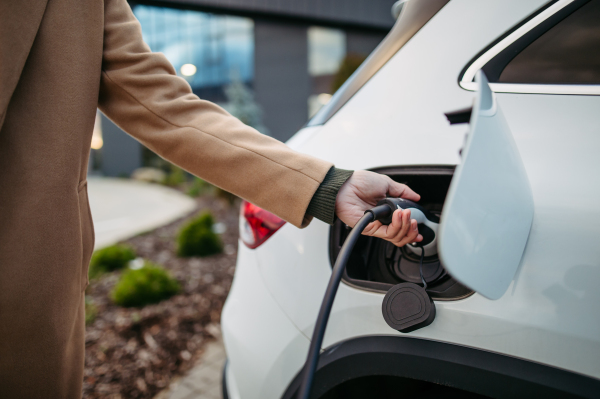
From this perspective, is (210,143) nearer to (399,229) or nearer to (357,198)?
(357,198)

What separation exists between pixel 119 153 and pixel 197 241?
37.7ft

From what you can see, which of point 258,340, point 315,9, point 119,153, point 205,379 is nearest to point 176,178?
point 119,153

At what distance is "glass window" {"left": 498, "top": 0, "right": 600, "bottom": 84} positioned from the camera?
95 cm

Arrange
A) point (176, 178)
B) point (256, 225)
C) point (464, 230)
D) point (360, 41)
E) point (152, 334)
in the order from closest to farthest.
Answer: point (464, 230) → point (256, 225) → point (152, 334) → point (176, 178) → point (360, 41)

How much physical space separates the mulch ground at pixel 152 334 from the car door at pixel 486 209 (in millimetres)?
2104

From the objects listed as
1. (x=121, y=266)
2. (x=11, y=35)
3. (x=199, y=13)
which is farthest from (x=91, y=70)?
(x=199, y=13)

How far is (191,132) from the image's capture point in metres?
1.03

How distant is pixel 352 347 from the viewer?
1.04m

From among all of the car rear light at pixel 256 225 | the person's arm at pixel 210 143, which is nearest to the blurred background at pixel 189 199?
A: the car rear light at pixel 256 225

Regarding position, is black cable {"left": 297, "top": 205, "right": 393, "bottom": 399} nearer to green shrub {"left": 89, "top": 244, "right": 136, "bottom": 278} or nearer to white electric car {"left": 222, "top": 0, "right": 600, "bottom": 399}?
white electric car {"left": 222, "top": 0, "right": 600, "bottom": 399}

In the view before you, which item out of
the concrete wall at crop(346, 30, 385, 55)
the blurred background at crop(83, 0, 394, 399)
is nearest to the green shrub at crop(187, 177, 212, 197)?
the blurred background at crop(83, 0, 394, 399)

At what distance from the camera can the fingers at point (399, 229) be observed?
2.85ft

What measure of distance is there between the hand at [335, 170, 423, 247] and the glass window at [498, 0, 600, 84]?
394 mm

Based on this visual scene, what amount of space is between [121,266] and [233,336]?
3239mm
